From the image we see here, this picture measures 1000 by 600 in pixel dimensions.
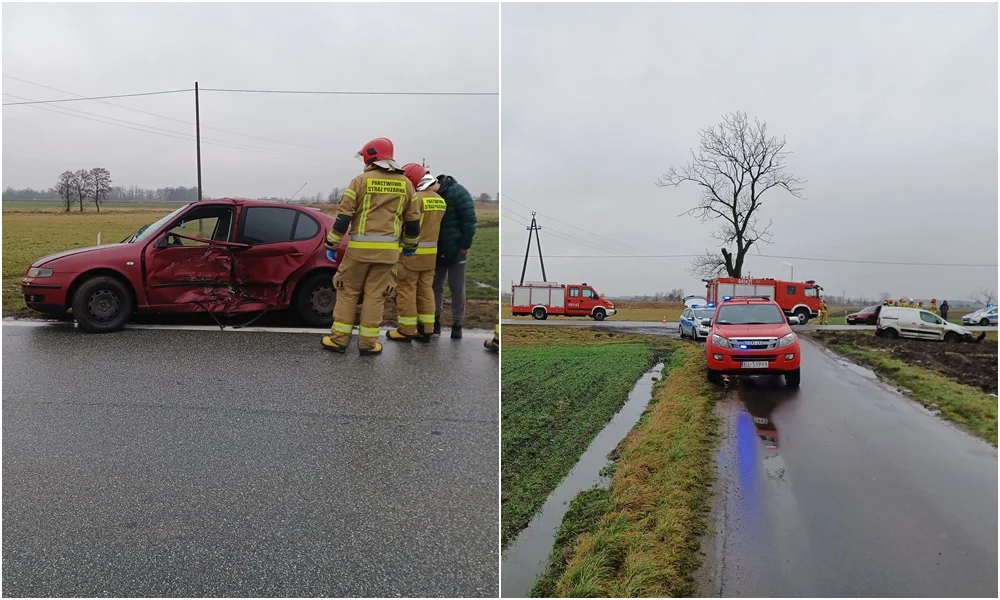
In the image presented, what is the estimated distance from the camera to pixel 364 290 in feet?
15.3

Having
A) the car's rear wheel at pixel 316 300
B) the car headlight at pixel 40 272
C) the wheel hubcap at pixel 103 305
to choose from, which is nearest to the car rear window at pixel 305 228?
the car's rear wheel at pixel 316 300

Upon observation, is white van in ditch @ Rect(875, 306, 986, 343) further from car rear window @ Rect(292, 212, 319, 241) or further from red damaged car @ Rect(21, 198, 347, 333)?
car rear window @ Rect(292, 212, 319, 241)

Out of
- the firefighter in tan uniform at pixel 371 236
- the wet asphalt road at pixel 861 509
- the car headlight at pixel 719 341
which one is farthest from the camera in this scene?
the firefighter in tan uniform at pixel 371 236

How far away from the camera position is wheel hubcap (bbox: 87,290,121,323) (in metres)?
5.56

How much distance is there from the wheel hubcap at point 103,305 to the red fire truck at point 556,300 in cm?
493

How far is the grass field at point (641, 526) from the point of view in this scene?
61.0 inches

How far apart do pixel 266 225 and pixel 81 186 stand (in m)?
2.84

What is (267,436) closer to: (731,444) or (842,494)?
(731,444)

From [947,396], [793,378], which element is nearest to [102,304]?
[793,378]

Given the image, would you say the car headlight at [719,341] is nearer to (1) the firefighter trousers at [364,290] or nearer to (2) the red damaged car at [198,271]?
(1) the firefighter trousers at [364,290]

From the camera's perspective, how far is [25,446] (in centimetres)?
287

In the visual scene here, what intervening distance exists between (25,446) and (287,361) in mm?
1837

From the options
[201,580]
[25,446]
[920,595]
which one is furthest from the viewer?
[25,446]

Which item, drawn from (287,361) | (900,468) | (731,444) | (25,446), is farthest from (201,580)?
(287,361)
